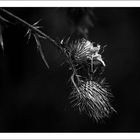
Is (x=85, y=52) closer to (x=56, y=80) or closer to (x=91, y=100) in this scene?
(x=91, y=100)

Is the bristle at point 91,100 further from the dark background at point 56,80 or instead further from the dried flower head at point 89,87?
the dark background at point 56,80

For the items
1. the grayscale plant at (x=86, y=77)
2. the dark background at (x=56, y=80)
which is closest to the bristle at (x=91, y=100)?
the grayscale plant at (x=86, y=77)

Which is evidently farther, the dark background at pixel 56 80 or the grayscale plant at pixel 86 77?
the dark background at pixel 56 80

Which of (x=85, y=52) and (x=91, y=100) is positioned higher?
(x=85, y=52)

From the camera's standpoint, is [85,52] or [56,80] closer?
[85,52]

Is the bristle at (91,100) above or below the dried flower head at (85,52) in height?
below

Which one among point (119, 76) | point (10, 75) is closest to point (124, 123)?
point (119, 76)

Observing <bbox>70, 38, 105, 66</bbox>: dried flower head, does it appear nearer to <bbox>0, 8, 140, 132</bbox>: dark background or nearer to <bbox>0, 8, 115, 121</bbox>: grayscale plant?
<bbox>0, 8, 115, 121</bbox>: grayscale plant

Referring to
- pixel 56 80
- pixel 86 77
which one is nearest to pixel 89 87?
pixel 86 77
